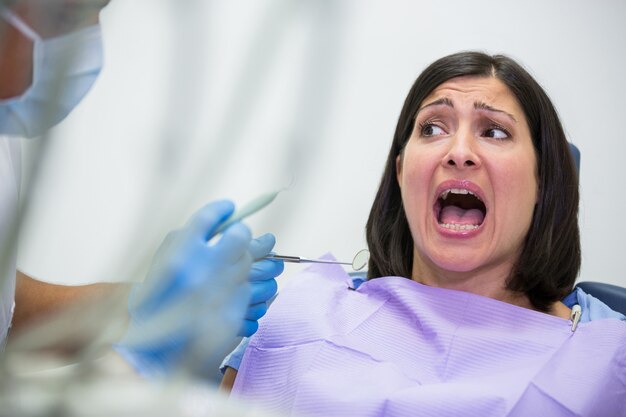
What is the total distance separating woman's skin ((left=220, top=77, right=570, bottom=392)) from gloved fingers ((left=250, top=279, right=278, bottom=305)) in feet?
1.03

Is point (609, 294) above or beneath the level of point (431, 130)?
beneath

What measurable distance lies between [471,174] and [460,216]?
15 cm

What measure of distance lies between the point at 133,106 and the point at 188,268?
151 millimetres

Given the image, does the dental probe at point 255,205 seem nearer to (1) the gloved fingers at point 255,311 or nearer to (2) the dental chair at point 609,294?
(1) the gloved fingers at point 255,311

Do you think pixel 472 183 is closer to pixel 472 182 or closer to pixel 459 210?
pixel 472 182

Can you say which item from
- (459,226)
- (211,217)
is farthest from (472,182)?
(211,217)

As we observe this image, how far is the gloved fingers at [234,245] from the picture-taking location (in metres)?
0.65

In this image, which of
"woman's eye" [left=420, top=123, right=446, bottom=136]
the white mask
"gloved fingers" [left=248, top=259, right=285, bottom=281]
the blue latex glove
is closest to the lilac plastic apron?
"gloved fingers" [left=248, top=259, right=285, bottom=281]

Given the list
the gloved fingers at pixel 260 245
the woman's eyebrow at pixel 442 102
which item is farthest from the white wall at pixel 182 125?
the woman's eyebrow at pixel 442 102

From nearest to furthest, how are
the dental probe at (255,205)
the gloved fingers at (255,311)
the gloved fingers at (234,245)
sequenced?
the dental probe at (255,205) < the gloved fingers at (234,245) < the gloved fingers at (255,311)

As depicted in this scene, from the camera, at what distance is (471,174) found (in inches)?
48.4

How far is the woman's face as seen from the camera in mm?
1225

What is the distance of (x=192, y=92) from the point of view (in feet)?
1.44

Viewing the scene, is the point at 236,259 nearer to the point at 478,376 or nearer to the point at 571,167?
the point at 478,376
